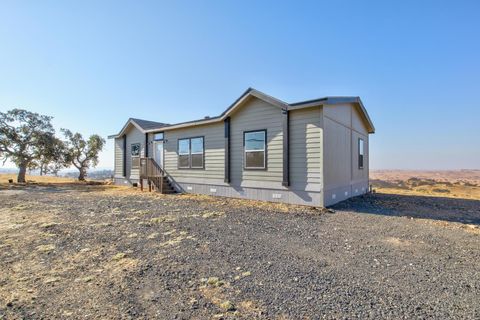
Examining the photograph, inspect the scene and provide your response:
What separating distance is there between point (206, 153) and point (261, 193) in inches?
131

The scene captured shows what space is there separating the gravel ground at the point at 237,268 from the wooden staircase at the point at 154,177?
6.04 metres

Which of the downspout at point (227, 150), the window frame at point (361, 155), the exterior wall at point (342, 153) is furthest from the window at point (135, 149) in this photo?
the window frame at point (361, 155)

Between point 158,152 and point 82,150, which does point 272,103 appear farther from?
point 82,150

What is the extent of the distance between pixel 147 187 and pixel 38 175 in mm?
17886

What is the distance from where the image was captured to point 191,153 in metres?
11.9

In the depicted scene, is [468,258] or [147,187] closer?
[468,258]

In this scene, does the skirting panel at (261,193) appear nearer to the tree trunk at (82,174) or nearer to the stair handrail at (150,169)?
the stair handrail at (150,169)

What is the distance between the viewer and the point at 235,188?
401 inches

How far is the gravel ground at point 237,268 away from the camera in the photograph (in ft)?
7.93

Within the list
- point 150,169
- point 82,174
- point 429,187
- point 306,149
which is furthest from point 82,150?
point 429,187

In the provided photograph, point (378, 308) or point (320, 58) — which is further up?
point (320, 58)

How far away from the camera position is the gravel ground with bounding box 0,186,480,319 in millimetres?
2418

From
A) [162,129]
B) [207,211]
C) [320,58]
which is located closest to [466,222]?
[207,211]

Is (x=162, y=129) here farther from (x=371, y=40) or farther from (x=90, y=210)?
(x=371, y=40)
